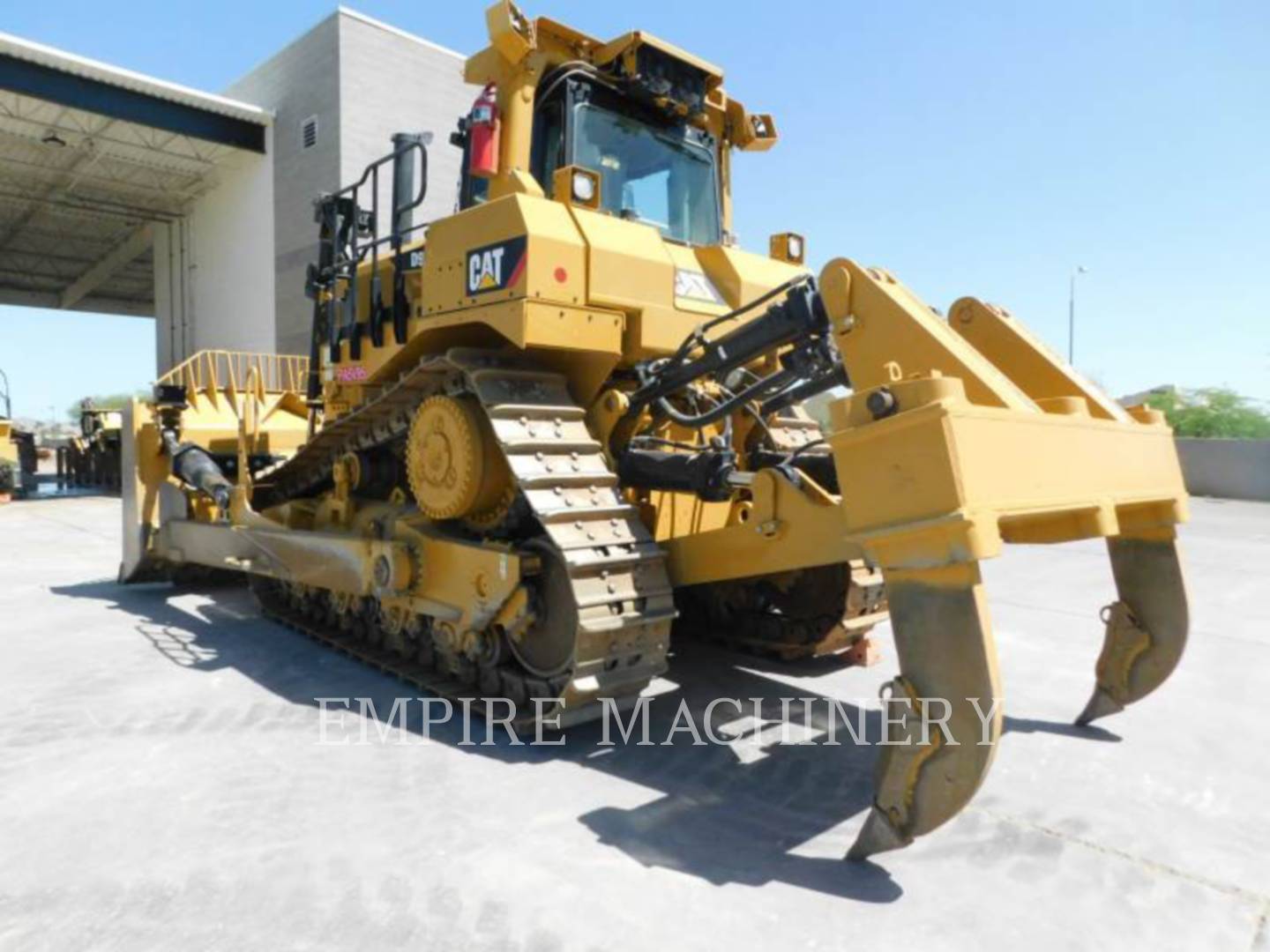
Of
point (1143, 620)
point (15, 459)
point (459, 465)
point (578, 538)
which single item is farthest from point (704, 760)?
point (15, 459)

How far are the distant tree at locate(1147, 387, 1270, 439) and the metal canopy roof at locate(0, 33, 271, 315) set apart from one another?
27180 millimetres

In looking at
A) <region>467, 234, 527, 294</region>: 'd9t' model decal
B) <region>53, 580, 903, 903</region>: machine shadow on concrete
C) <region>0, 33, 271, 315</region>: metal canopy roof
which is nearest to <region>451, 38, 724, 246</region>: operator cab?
<region>467, 234, 527, 294</region>: 'd9t' model decal

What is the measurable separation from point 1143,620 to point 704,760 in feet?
6.74

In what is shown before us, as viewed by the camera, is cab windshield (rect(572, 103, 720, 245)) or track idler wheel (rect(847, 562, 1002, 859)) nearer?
track idler wheel (rect(847, 562, 1002, 859))

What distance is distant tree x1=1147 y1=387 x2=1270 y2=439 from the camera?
89.4 ft

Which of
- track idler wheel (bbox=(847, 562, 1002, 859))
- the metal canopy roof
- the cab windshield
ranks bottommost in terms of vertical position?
track idler wheel (bbox=(847, 562, 1002, 859))

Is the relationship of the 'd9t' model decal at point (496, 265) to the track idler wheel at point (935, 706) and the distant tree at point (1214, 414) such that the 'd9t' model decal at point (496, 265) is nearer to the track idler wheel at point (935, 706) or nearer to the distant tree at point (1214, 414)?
the track idler wheel at point (935, 706)

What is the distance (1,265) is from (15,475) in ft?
74.4

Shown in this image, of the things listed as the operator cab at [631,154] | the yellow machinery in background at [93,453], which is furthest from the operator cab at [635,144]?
the yellow machinery in background at [93,453]

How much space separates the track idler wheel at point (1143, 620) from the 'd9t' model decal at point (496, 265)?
9.77 feet

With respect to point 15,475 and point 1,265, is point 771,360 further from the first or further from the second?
point 1,265

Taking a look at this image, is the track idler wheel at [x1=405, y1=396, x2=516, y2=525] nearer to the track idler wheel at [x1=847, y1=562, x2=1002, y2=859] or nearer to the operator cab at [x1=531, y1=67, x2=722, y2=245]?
the operator cab at [x1=531, y1=67, x2=722, y2=245]

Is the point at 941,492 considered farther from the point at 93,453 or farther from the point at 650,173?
the point at 93,453

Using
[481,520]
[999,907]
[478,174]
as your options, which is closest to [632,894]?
[999,907]
